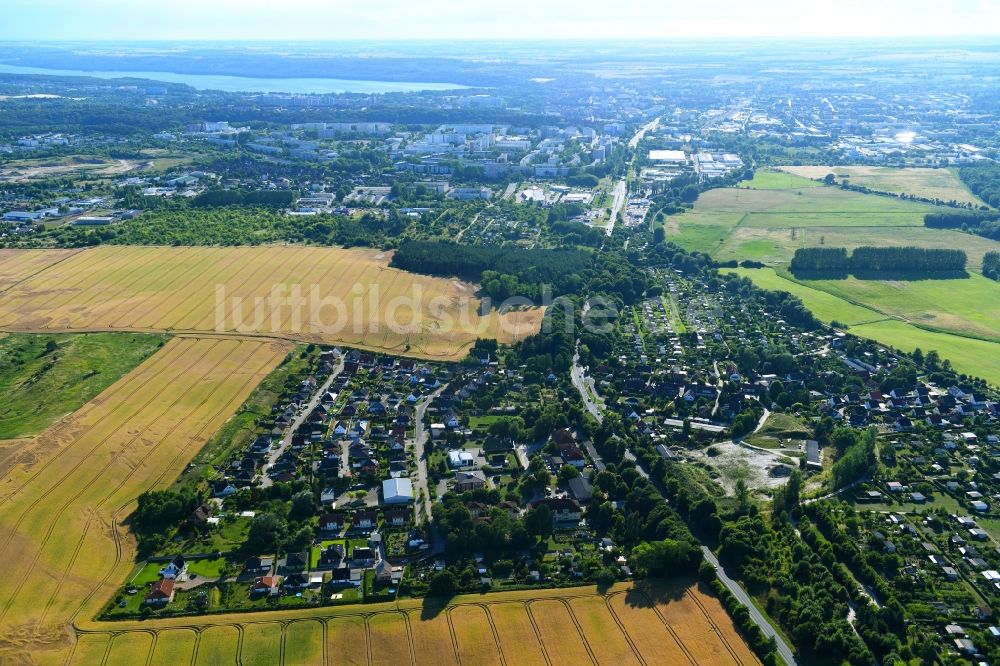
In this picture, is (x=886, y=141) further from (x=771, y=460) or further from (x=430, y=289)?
(x=771, y=460)

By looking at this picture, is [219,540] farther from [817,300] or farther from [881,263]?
[881,263]

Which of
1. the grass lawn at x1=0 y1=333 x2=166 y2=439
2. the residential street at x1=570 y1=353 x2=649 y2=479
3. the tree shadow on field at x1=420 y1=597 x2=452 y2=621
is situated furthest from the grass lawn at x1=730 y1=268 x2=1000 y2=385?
the grass lawn at x1=0 y1=333 x2=166 y2=439

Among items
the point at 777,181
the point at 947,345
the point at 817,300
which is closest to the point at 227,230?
the point at 817,300

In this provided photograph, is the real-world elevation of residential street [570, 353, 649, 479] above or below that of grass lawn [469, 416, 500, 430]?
below

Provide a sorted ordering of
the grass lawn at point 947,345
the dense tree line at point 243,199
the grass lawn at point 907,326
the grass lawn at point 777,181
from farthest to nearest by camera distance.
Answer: the grass lawn at point 777,181
the dense tree line at point 243,199
the grass lawn at point 907,326
the grass lawn at point 947,345

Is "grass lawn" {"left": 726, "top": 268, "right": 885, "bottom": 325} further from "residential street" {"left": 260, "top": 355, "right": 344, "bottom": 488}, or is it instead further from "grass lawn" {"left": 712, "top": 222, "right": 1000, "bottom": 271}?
"residential street" {"left": 260, "top": 355, "right": 344, "bottom": 488}

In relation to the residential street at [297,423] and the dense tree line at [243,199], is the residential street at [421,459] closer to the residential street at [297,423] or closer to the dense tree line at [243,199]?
the residential street at [297,423]

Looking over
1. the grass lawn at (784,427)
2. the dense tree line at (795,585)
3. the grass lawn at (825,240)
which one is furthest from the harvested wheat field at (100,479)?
the grass lawn at (825,240)
